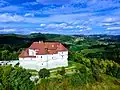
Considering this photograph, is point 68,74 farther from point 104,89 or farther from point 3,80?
point 3,80

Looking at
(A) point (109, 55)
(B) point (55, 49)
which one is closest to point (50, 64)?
(B) point (55, 49)

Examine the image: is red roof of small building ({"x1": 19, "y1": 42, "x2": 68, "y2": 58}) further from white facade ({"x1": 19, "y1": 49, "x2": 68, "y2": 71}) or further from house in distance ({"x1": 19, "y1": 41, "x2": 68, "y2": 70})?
white facade ({"x1": 19, "y1": 49, "x2": 68, "y2": 71})

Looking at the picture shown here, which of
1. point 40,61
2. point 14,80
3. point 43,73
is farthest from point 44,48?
point 14,80


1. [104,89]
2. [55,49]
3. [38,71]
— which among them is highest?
[55,49]

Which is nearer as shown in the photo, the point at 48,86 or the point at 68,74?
the point at 48,86

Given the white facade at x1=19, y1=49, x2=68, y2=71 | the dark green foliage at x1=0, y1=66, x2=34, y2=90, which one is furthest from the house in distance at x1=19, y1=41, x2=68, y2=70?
the dark green foliage at x1=0, y1=66, x2=34, y2=90

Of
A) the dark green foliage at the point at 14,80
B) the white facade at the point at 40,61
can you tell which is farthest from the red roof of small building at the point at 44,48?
the dark green foliage at the point at 14,80

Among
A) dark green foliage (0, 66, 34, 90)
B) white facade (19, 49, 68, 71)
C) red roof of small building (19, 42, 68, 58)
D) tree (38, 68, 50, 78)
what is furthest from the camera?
red roof of small building (19, 42, 68, 58)

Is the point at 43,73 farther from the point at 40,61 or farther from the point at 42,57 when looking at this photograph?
the point at 42,57
